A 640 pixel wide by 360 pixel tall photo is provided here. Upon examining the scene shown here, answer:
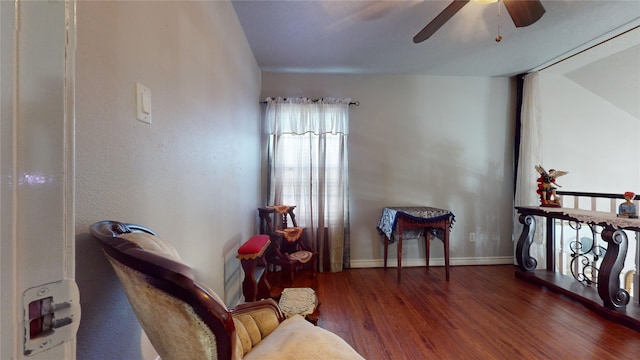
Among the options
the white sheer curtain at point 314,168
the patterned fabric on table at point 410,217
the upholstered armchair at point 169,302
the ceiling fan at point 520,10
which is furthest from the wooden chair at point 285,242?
the ceiling fan at point 520,10

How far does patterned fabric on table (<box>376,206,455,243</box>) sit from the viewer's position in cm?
268

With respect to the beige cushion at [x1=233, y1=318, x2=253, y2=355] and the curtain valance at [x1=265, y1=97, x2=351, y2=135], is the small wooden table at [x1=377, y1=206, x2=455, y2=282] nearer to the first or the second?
the curtain valance at [x1=265, y1=97, x2=351, y2=135]

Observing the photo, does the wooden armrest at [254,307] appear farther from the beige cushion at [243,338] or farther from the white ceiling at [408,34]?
the white ceiling at [408,34]

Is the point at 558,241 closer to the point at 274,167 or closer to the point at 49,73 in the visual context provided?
the point at 274,167

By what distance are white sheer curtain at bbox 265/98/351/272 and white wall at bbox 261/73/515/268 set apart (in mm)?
185

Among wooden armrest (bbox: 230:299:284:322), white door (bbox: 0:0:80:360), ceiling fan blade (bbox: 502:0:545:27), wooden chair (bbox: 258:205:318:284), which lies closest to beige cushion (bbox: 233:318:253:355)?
wooden armrest (bbox: 230:299:284:322)

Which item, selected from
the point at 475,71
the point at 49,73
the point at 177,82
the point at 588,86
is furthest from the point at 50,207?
the point at 588,86

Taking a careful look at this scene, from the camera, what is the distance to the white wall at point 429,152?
317 centimetres

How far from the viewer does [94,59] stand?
69 cm

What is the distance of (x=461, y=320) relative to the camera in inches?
77.7

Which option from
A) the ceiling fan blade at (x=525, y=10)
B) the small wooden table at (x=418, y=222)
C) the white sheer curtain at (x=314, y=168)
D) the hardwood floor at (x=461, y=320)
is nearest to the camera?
the ceiling fan blade at (x=525, y=10)

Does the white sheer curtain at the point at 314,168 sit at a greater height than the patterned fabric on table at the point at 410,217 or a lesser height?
greater

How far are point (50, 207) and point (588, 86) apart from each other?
508 cm

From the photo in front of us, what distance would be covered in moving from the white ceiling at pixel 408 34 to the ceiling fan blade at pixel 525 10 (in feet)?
1.58
